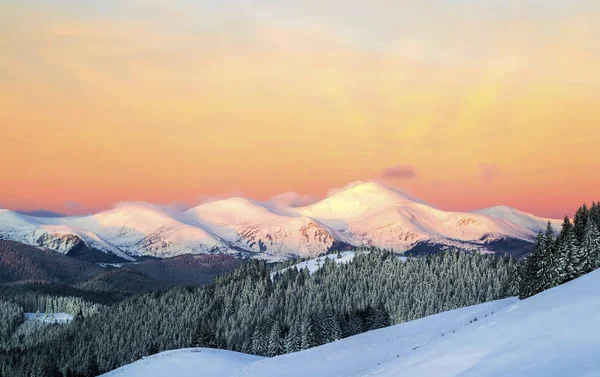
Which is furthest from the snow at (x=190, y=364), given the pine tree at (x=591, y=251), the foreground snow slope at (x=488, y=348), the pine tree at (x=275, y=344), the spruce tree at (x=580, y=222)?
the spruce tree at (x=580, y=222)

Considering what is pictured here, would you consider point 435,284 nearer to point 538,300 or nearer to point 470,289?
point 470,289

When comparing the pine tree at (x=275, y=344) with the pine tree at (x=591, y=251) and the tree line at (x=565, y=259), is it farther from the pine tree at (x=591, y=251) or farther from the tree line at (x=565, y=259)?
the pine tree at (x=591, y=251)

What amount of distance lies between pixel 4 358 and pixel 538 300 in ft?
576

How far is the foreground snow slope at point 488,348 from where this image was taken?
2541 centimetres

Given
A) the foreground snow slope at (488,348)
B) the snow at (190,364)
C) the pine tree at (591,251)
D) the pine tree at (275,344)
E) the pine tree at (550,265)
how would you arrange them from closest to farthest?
the foreground snow slope at (488,348), the pine tree at (591,251), the pine tree at (550,265), the snow at (190,364), the pine tree at (275,344)

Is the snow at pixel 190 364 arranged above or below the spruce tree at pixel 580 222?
below

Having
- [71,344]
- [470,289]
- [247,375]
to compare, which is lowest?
[71,344]

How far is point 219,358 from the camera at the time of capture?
7706 cm

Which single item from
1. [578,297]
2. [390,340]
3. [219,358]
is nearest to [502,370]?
[578,297]

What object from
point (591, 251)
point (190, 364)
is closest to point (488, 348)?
point (591, 251)

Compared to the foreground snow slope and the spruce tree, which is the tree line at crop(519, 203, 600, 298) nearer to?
the spruce tree

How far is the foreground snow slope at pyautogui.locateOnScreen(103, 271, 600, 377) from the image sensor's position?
83.4 feet

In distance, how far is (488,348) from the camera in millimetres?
32750

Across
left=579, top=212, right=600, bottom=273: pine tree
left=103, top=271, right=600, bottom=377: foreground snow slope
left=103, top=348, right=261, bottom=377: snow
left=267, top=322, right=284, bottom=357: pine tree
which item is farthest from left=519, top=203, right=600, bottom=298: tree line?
left=267, top=322, right=284, bottom=357: pine tree
